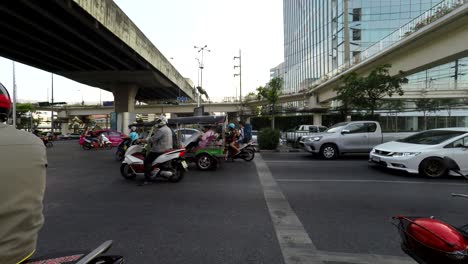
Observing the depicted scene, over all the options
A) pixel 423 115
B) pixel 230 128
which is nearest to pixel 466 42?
pixel 423 115

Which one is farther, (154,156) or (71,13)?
(71,13)

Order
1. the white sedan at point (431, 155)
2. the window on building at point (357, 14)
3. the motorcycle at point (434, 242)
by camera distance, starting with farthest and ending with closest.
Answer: the window on building at point (357, 14) < the white sedan at point (431, 155) < the motorcycle at point (434, 242)

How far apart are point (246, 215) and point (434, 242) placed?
138 inches

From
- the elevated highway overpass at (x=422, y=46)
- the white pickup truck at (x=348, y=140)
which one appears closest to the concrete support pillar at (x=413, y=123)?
the elevated highway overpass at (x=422, y=46)

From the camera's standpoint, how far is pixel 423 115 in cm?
2055

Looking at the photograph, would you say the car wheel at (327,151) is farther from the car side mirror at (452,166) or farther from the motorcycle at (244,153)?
the car side mirror at (452,166)

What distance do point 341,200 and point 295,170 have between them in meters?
3.91

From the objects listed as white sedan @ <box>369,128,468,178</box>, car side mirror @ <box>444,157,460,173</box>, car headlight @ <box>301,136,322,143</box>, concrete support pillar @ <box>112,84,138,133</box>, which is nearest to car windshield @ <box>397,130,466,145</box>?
white sedan @ <box>369,128,468,178</box>

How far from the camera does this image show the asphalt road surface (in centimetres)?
381

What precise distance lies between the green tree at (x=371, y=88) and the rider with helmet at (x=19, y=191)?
18.4m

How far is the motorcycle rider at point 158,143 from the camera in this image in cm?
766

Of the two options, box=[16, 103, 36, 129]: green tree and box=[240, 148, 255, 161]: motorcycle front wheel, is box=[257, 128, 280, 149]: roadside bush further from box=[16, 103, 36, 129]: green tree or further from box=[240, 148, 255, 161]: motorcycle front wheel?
box=[16, 103, 36, 129]: green tree

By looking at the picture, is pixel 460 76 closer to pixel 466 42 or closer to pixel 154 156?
pixel 466 42

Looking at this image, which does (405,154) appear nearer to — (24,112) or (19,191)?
(19,191)
